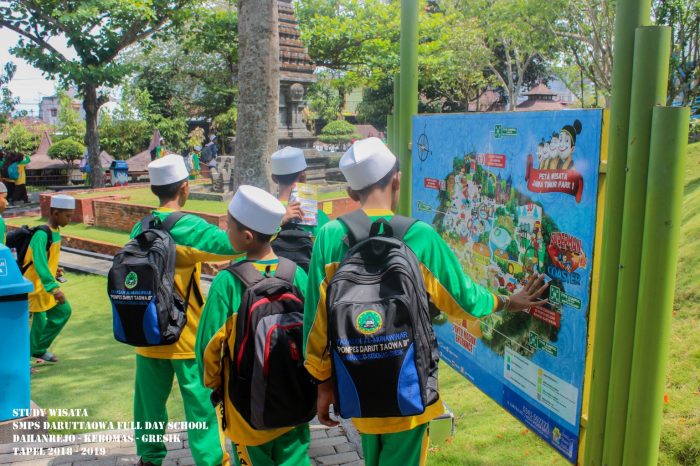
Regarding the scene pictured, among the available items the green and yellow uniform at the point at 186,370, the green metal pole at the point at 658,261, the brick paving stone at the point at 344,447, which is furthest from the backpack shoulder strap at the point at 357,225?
the brick paving stone at the point at 344,447

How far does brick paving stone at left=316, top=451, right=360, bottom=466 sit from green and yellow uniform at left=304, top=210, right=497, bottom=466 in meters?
1.44

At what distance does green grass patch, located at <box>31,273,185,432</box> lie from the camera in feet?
17.4

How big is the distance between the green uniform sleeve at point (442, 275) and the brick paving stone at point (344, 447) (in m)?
1.90

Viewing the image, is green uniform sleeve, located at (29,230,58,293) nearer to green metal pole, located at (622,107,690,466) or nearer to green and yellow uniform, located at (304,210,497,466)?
green and yellow uniform, located at (304,210,497,466)

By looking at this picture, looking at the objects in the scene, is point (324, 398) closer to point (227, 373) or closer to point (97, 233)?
point (227, 373)

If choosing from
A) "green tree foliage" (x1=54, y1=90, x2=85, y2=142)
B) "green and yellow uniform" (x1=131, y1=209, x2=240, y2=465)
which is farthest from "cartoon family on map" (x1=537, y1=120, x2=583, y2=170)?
"green tree foliage" (x1=54, y1=90, x2=85, y2=142)

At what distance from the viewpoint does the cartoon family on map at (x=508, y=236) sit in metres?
2.78

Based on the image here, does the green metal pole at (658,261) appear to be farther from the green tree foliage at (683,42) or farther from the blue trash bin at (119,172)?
the blue trash bin at (119,172)

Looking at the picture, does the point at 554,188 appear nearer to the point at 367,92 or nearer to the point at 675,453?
the point at 675,453

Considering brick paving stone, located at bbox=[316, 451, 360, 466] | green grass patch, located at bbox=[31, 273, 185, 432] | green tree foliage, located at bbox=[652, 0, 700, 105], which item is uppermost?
green tree foliage, located at bbox=[652, 0, 700, 105]

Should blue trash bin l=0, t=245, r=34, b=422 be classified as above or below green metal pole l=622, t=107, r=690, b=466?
below

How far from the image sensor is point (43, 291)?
6035 mm

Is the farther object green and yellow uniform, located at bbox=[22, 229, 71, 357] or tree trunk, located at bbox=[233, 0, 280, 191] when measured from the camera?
tree trunk, located at bbox=[233, 0, 280, 191]

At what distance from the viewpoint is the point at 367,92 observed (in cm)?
4197
